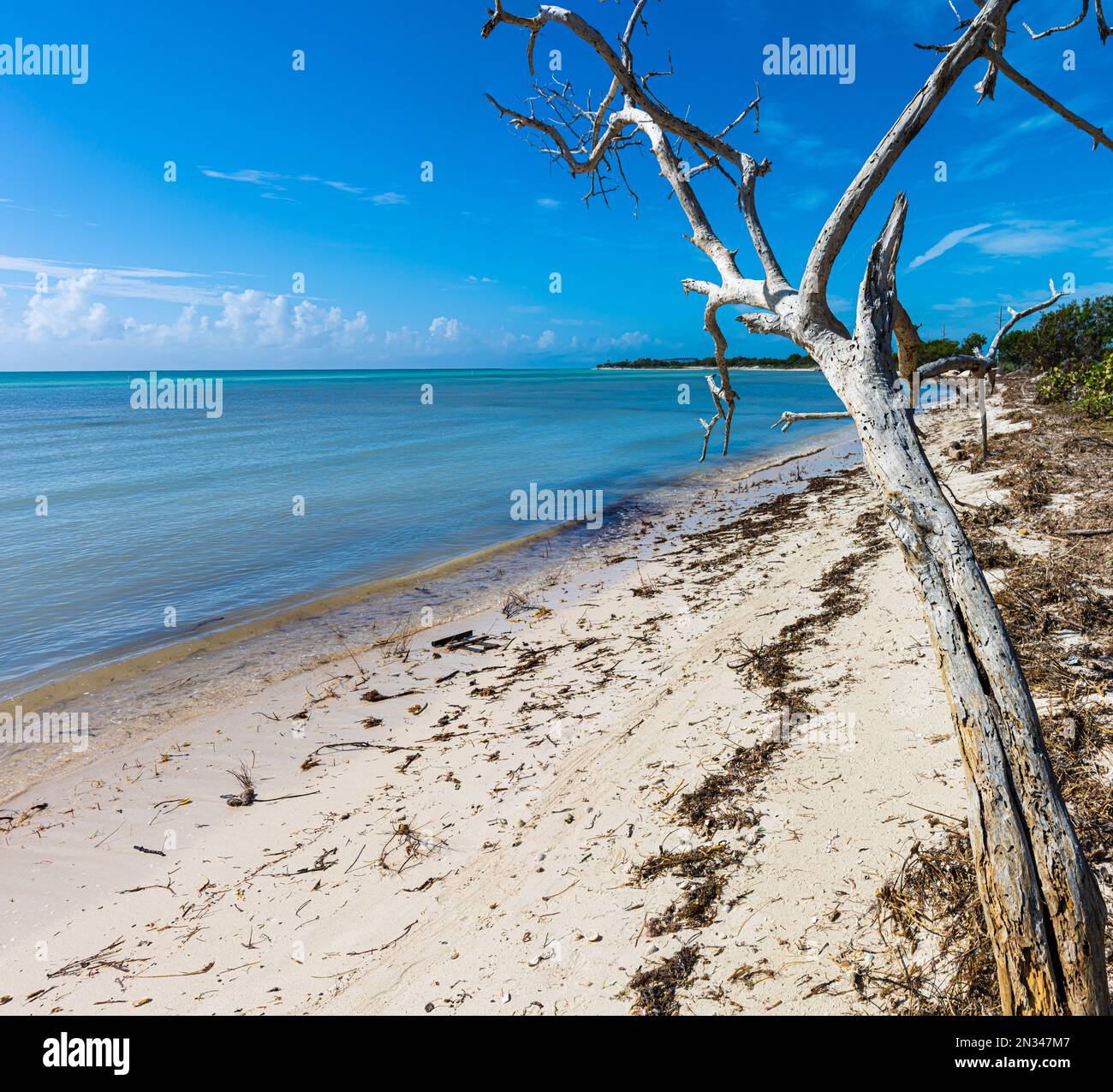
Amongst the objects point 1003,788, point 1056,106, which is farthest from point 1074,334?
point 1003,788

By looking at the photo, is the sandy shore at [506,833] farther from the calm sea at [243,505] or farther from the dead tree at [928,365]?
the calm sea at [243,505]

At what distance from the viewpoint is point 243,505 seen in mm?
19438

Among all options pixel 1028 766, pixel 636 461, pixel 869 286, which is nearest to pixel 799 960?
pixel 1028 766

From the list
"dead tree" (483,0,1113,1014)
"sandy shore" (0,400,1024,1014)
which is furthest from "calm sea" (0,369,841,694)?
"dead tree" (483,0,1113,1014)

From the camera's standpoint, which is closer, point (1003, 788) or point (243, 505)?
point (1003, 788)

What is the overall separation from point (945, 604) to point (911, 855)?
186cm

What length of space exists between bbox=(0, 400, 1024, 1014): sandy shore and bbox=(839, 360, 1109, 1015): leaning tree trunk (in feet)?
3.47

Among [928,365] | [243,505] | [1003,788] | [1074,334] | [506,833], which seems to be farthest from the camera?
[1074,334]

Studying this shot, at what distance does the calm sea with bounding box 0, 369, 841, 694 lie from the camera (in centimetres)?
1158

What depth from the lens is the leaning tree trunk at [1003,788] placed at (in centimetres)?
225

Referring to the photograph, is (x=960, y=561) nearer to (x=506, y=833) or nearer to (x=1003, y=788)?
(x=1003, y=788)

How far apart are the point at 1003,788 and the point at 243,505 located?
20334mm

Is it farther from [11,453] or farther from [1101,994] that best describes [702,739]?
[11,453]

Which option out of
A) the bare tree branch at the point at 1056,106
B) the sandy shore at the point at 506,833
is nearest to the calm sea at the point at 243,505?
the sandy shore at the point at 506,833
